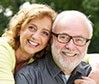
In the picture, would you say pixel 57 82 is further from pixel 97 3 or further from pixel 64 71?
pixel 97 3

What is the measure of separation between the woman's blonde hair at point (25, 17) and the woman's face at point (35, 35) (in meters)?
0.03

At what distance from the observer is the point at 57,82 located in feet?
9.63

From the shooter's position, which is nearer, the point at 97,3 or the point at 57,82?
the point at 57,82

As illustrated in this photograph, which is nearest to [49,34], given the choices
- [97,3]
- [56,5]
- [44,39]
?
[44,39]

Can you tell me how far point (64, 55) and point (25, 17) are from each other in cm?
41

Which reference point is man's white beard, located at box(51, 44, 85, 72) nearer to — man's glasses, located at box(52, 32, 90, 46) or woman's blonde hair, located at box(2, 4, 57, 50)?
man's glasses, located at box(52, 32, 90, 46)

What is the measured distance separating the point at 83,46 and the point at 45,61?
32 centimetres

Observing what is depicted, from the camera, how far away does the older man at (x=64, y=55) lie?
290 centimetres

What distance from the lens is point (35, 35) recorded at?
2.94 metres

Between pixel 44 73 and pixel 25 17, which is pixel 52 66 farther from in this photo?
pixel 25 17

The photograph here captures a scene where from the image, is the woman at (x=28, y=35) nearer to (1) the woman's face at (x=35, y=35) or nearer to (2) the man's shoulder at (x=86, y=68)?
(1) the woman's face at (x=35, y=35)

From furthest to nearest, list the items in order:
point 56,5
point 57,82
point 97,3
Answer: point 56,5
point 97,3
point 57,82

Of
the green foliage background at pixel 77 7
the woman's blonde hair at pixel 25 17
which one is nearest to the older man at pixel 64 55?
the woman's blonde hair at pixel 25 17

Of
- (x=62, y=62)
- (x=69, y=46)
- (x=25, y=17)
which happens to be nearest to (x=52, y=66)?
(x=62, y=62)
